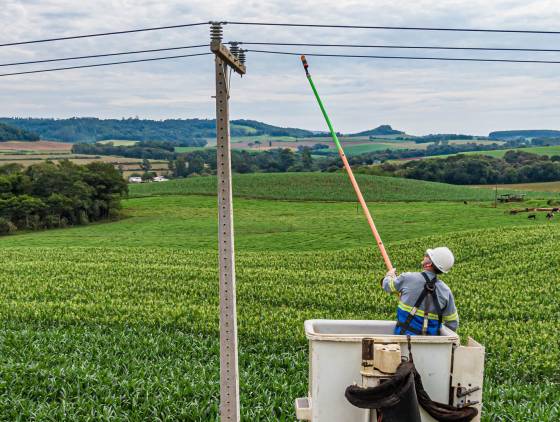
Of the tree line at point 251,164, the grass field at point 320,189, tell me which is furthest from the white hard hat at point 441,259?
the tree line at point 251,164

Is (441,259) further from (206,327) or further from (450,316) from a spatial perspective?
(206,327)

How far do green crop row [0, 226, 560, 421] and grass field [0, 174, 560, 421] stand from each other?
1.5 inches

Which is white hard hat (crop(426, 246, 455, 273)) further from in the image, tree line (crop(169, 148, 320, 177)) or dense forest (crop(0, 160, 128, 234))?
tree line (crop(169, 148, 320, 177))

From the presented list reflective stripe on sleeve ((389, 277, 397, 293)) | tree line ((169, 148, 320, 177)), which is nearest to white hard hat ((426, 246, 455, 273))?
reflective stripe on sleeve ((389, 277, 397, 293))

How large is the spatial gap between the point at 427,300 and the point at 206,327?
9.87 m

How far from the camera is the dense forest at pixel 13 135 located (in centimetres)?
16012

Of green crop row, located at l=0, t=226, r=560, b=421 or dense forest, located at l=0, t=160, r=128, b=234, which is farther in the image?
dense forest, located at l=0, t=160, r=128, b=234

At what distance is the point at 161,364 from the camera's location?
11.7 metres

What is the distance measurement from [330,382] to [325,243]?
37.3m

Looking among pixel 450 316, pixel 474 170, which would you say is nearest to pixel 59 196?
pixel 450 316

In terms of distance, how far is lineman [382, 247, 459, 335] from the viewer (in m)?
6.16

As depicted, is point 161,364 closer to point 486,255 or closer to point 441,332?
point 441,332

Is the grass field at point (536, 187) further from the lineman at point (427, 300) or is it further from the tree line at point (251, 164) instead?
the lineman at point (427, 300)

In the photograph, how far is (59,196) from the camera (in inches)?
2422
